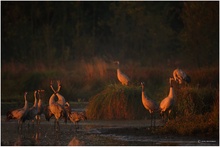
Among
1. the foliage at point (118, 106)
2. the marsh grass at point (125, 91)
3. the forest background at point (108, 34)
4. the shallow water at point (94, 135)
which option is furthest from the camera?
the forest background at point (108, 34)

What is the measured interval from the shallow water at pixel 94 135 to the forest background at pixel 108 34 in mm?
17133

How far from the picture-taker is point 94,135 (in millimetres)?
15109

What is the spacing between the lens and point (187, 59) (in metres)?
38.5

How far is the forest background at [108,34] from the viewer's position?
118 ft

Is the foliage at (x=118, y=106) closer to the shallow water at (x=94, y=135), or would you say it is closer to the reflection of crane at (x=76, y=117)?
the shallow water at (x=94, y=135)

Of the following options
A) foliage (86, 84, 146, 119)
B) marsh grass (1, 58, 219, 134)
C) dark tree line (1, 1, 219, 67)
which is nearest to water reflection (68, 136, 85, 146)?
marsh grass (1, 58, 219, 134)

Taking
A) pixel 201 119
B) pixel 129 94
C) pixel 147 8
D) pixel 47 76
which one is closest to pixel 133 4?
pixel 147 8

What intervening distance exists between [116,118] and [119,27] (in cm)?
2630

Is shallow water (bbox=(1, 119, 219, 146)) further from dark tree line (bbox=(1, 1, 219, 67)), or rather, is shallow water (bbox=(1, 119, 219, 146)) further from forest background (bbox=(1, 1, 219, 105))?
dark tree line (bbox=(1, 1, 219, 67))

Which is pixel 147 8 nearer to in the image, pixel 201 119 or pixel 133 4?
pixel 133 4

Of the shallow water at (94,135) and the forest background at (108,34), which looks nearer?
the shallow water at (94,135)

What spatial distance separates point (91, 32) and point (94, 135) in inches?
1277

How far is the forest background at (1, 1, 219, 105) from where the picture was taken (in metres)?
36.0

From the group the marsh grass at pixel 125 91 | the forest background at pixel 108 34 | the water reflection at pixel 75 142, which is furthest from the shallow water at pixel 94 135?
the forest background at pixel 108 34
